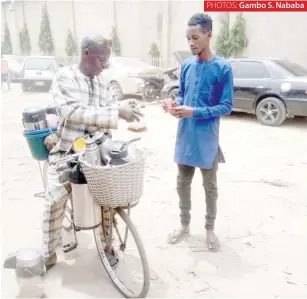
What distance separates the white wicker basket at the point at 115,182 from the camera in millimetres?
2012

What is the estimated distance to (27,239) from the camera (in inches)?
128

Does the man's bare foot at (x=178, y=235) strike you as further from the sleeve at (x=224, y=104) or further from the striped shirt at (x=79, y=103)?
the striped shirt at (x=79, y=103)

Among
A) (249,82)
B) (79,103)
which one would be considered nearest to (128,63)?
(249,82)

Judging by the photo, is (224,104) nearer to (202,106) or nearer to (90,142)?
(202,106)

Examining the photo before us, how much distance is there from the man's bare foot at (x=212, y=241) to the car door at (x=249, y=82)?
525cm

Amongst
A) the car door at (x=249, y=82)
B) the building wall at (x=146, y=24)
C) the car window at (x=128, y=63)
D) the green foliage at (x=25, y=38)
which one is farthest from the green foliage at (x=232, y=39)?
the green foliage at (x=25, y=38)

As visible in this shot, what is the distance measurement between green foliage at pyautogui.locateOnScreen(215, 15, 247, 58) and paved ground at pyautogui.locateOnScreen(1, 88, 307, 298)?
869 cm

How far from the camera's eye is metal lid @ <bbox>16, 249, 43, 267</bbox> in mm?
2359

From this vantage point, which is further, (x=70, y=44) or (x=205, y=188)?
(x=70, y=44)

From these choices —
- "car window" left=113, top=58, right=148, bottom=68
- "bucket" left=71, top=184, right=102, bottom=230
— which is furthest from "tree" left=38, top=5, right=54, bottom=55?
"bucket" left=71, top=184, right=102, bottom=230

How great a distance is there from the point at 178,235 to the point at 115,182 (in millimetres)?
1365

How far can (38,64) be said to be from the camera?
14469 millimetres

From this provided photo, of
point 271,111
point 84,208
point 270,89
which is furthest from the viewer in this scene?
point 271,111

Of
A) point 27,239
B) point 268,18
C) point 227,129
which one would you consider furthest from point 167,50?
point 27,239
